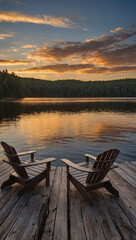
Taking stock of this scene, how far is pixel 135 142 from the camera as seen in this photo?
45.1ft

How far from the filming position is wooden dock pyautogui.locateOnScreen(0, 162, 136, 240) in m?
2.79

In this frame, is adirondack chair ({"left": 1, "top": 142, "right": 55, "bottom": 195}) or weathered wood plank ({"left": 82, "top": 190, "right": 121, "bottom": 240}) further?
adirondack chair ({"left": 1, "top": 142, "right": 55, "bottom": 195})

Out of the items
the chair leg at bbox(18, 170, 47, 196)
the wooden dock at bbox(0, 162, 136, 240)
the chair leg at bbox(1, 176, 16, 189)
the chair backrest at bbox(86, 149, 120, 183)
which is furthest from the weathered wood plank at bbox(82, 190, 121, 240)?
the chair leg at bbox(1, 176, 16, 189)

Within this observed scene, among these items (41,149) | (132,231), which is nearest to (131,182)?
(132,231)

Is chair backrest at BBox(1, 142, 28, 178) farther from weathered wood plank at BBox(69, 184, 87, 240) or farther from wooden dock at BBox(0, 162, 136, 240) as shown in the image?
weathered wood plank at BBox(69, 184, 87, 240)

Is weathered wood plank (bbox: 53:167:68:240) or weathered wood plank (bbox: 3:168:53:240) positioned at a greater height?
weathered wood plank (bbox: 3:168:53:240)

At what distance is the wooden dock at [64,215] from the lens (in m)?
2.79

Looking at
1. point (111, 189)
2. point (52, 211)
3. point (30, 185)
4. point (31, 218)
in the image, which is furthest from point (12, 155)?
point (111, 189)

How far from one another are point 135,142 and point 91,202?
445 inches

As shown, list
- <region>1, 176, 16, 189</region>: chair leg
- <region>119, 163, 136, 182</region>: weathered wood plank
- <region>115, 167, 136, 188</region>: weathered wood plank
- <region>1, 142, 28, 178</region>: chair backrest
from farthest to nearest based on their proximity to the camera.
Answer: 1. <region>119, 163, 136, 182</region>: weathered wood plank
2. <region>115, 167, 136, 188</region>: weathered wood plank
3. <region>1, 176, 16, 189</region>: chair leg
4. <region>1, 142, 28, 178</region>: chair backrest

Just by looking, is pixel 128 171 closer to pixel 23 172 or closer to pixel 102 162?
pixel 102 162

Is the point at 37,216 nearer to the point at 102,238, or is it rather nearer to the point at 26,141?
the point at 102,238

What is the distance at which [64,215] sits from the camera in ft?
10.8

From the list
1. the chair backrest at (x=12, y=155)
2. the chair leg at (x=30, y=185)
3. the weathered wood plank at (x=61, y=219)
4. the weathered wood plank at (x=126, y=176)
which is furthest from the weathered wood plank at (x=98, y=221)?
the chair backrest at (x=12, y=155)
